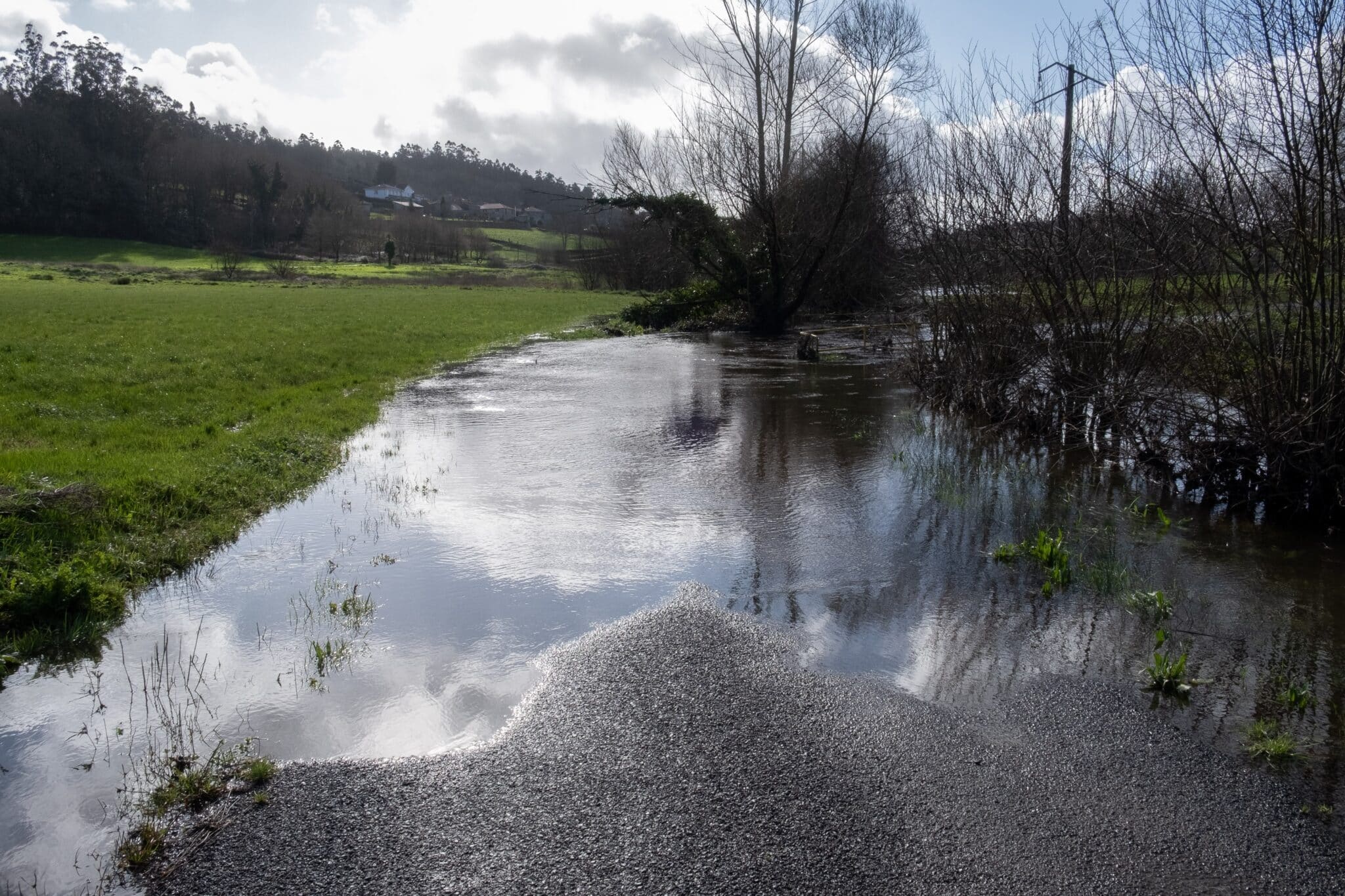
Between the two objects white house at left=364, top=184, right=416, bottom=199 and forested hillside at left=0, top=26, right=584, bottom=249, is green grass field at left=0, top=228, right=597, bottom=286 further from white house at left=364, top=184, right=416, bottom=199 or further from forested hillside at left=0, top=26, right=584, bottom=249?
white house at left=364, top=184, right=416, bottom=199

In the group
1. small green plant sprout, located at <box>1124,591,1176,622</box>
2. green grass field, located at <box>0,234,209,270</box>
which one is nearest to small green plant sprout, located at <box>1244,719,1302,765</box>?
small green plant sprout, located at <box>1124,591,1176,622</box>

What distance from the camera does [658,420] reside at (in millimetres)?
13586

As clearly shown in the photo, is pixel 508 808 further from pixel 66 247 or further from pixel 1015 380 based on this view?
pixel 66 247

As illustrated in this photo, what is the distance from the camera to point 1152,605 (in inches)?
237

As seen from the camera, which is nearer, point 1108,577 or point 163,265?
point 1108,577

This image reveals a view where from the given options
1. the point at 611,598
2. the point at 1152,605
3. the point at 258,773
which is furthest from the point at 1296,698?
the point at 258,773

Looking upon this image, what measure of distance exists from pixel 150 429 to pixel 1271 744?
11.2 meters

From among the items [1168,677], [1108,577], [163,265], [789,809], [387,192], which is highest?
[387,192]

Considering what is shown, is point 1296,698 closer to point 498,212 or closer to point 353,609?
point 353,609

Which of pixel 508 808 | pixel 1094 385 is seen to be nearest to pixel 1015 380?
pixel 1094 385

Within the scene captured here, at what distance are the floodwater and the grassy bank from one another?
0.41 m

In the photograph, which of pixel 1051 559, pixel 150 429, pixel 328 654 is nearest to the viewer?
pixel 328 654

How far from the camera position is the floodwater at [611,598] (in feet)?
14.5

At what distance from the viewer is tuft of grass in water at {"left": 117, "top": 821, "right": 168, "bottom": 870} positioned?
339 cm
